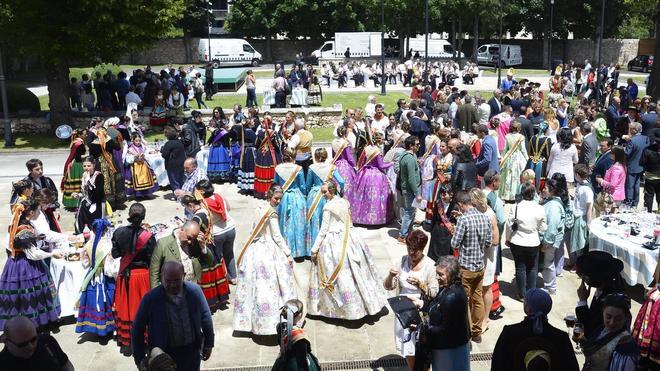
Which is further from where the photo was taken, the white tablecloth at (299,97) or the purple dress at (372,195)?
the white tablecloth at (299,97)

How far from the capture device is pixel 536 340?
448cm

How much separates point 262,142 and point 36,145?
1065 centimetres

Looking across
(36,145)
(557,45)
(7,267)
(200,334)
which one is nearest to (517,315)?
(200,334)

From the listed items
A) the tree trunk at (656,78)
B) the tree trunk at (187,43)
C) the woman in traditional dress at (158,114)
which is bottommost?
the woman in traditional dress at (158,114)

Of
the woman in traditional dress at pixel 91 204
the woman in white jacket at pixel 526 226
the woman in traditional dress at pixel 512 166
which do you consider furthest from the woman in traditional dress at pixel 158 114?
the woman in white jacket at pixel 526 226

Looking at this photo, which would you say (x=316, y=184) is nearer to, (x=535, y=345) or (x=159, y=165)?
(x=159, y=165)

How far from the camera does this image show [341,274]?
751 centimetres

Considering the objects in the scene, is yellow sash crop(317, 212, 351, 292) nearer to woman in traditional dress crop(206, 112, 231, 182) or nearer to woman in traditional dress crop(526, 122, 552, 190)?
woman in traditional dress crop(526, 122, 552, 190)

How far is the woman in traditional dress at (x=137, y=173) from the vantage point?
13.3 metres

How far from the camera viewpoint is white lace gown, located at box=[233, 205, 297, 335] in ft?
24.1

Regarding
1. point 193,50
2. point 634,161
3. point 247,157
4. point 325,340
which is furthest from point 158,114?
point 193,50

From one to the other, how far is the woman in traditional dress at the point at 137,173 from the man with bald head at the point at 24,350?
29.1ft

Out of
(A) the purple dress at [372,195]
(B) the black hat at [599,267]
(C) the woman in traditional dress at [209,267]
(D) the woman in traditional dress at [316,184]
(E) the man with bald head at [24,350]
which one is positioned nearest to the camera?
(E) the man with bald head at [24,350]

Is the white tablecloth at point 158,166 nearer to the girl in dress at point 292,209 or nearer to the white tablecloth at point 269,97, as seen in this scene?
the girl in dress at point 292,209
